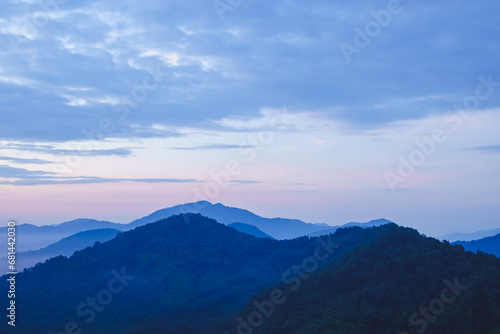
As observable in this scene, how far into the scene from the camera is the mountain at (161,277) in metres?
63.5

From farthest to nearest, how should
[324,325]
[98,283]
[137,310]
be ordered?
1. [98,283]
2. [137,310]
3. [324,325]

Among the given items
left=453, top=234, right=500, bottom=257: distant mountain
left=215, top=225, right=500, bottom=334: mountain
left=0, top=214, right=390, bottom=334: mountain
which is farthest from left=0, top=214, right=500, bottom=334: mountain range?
left=453, top=234, right=500, bottom=257: distant mountain

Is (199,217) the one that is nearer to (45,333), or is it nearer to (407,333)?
(45,333)

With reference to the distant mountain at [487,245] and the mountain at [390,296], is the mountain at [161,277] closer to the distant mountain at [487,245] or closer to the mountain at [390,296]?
the mountain at [390,296]

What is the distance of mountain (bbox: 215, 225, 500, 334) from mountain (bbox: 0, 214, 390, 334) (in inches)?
433

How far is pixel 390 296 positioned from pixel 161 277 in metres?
51.7

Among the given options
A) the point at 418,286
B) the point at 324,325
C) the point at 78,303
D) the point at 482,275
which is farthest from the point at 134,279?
the point at 482,275

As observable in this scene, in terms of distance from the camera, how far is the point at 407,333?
40.1 meters

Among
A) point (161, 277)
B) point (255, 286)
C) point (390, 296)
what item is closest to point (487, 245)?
point (255, 286)

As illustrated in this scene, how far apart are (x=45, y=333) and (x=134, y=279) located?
28752 mm

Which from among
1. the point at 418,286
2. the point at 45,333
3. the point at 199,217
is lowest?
the point at 45,333

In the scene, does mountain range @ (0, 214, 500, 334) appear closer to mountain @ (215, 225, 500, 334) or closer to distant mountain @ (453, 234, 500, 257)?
mountain @ (215, 225, 500, 334)

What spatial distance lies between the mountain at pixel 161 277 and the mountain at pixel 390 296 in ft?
36.1

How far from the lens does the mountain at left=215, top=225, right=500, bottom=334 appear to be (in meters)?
39.1
